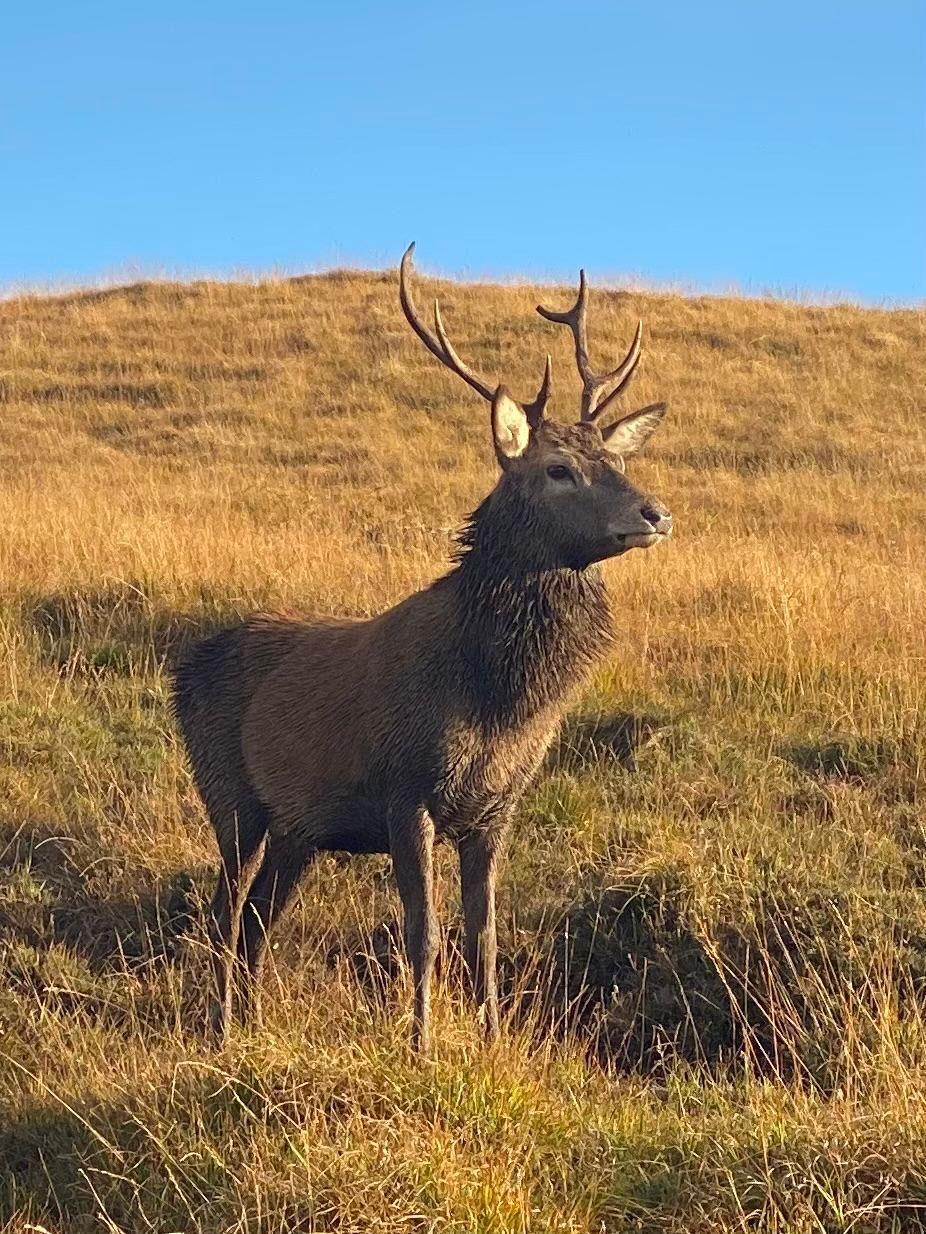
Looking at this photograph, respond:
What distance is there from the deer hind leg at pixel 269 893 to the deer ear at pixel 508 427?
165 centimetres

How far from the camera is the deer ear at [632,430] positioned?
4715 mm

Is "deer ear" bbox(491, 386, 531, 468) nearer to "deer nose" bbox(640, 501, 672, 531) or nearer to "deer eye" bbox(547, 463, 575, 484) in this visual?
"deer eye" bbox(547, 463, 575, 484)

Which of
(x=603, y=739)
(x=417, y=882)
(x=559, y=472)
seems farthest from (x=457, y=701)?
(x=603, y=739)

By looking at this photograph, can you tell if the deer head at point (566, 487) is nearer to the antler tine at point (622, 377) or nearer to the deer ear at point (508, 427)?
the deer ear at point (508, 427)

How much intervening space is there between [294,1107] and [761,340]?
66.7ft

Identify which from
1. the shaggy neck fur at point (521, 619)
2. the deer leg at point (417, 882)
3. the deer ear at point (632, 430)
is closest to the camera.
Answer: the deer leg at point (417, 882)

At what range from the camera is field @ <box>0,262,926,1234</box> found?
3.13m

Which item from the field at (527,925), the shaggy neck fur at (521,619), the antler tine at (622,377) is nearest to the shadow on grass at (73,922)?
the field at (527,925)

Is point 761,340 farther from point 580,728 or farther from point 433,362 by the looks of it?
point 580,728

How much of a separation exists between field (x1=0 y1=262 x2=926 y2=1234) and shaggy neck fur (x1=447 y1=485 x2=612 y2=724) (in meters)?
0.98

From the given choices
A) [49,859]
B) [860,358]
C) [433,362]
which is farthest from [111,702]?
[860,358]

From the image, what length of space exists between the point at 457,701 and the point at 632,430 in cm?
129

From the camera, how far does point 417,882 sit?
412 cm

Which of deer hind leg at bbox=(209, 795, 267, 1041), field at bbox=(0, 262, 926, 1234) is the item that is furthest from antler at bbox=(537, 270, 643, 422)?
deer hind leg at bbox=(209, 795, 267, 1041)
